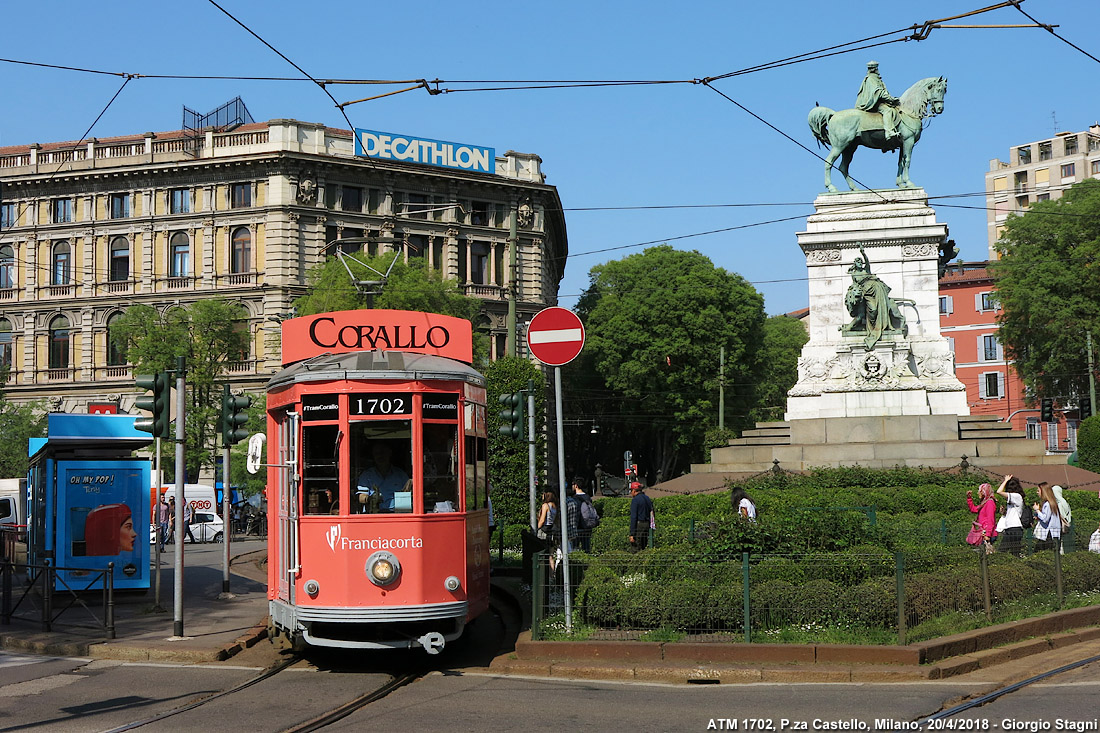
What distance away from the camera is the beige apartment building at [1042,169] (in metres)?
101

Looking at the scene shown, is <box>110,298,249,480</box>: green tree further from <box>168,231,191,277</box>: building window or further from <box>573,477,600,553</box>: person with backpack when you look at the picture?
<box>573,477,600,553</box>: person with backpack

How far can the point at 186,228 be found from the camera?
197 feet

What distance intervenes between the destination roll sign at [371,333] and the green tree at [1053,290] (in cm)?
5022

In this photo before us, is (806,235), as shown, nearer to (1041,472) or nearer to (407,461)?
(1041,472)

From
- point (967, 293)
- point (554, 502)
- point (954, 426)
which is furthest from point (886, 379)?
point (967, 293)

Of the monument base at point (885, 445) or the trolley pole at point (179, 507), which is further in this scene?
the monument base at point (885, 445)

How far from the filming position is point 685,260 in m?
69.3

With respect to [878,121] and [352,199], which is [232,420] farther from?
[352,199]

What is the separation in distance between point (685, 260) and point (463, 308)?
2156 centimetres

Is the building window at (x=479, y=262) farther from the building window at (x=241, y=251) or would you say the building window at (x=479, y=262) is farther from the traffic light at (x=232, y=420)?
the traffic light at (x=232, y=420)

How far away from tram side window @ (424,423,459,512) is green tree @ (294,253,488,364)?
1212 inches

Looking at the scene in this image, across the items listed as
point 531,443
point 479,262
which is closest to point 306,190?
point 479,262

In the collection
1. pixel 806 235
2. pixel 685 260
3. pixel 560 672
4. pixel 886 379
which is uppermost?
pixel 685 260

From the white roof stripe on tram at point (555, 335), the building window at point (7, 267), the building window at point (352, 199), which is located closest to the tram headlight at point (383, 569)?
the white roof stripe on tram at point (555, 335)
